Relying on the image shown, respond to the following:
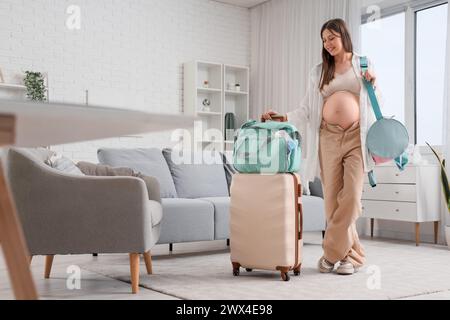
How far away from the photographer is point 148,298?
7.97ft

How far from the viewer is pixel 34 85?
5.35 metres

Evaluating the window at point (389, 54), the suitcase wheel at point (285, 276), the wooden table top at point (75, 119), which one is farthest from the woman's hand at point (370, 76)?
the wooden table top at point (75, 119)

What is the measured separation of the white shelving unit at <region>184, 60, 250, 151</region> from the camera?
6590 millimetres

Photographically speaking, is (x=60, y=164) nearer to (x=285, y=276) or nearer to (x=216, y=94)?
(x=285, y=276)

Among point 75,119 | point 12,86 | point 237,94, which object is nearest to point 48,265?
point 75,119

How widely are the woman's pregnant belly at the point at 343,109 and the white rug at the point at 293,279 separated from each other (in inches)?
35.5

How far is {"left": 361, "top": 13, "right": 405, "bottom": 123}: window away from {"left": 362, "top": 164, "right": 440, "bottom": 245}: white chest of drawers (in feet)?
2.86

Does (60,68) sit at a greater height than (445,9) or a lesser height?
lesser

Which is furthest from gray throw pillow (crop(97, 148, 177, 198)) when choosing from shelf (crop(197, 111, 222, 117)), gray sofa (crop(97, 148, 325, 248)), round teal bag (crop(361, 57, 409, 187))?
shelf (crop(197, 111, 222, 117))

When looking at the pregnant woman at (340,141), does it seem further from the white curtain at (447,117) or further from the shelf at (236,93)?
the shelf at (236,93)

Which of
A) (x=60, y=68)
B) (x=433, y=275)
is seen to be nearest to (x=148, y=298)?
(x=433, y=275)

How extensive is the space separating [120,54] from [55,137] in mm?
5573

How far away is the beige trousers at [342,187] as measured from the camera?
10.1 ft
